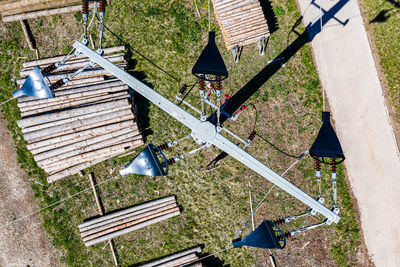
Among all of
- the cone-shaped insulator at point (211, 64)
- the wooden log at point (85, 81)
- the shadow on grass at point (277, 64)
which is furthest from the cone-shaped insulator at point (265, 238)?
the wooden log at point (85, 81)

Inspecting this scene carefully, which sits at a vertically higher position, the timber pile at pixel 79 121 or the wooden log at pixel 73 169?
the timber pile at pixel 79 121

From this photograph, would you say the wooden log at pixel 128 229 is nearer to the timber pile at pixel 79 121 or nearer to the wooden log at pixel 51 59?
the timber pile at pixel 79 121

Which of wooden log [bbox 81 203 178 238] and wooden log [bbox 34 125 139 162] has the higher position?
wooden log [bbox 34 125 139 162]

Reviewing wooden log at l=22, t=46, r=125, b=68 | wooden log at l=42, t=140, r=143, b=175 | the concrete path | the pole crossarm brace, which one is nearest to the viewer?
the pole crossarm brace

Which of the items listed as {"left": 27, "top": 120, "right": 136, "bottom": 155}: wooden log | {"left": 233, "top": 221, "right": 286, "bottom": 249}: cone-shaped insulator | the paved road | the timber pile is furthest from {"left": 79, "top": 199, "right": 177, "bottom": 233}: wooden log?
{"left": 233, "top": 221, "right": 286, "bottom": 249}: cone-shaped insulator

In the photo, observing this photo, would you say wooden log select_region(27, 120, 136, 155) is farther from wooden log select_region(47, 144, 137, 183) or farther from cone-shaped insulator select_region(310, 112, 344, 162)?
cone-shaped insulator select_region(310, 112, 344, 162)

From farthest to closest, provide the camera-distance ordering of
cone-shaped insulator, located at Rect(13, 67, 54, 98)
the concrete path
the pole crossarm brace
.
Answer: the concrete path, cone-shaped insulator, located at Rect(13, 67, 54, 98), the pole crossarm brace
